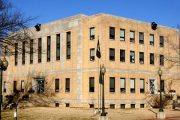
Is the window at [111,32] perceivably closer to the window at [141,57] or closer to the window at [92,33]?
the window at [92,33]

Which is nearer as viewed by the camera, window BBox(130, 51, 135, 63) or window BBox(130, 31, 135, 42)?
window BBox(130, 51, 135, 63)

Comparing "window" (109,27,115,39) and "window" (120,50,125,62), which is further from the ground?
"window" (109,27,115,39)

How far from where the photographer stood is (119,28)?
50.8 metres

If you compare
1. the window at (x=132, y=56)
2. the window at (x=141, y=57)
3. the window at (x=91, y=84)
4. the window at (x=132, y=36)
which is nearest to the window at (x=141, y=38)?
the window at (x=132, y=36)

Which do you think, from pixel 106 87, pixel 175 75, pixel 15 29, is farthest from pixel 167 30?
pixel 15 29

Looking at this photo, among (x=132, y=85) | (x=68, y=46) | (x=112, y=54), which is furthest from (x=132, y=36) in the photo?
(x=68, y=46)

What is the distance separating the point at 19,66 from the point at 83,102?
1648 cm

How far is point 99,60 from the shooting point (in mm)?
48531

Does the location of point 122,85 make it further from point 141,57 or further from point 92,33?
point 92,33

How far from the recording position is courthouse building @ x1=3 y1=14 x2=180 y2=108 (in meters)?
49.1

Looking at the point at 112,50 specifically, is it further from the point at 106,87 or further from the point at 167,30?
the point at 167,30

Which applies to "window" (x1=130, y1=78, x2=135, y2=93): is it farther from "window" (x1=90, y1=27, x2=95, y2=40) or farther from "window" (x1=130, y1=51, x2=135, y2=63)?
"window" (x1=90, y1=27, x2=95, y2=40)

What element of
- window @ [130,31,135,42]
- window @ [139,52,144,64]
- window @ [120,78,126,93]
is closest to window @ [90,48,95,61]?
window @ [120,78,126,93]

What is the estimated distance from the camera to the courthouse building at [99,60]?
1933 inches
